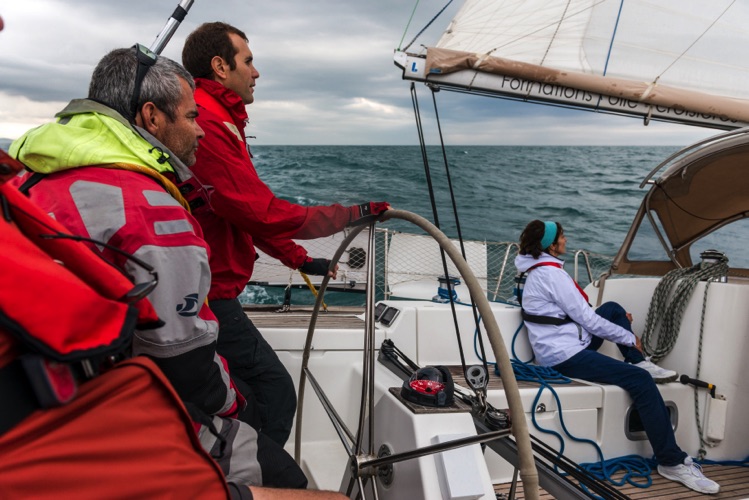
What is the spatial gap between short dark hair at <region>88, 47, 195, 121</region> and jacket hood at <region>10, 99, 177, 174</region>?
0.21 ft

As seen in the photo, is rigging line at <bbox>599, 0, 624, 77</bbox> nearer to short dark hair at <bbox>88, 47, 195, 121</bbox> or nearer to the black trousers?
the black trousers

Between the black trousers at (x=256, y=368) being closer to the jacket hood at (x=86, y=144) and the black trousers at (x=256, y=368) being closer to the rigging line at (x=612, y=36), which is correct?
the jacket hood at (x=86, y=144)

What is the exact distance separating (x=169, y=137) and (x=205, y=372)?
1.70ft

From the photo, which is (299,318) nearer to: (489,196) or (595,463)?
(595,463)

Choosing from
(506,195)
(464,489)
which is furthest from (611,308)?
(506,195)

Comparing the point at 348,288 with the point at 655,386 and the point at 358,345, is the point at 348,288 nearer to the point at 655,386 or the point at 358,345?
the point at 358,345

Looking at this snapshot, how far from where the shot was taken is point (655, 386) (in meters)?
2.79

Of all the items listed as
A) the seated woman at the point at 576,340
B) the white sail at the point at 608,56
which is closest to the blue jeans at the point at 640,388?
the seated woman at the point at 576,340

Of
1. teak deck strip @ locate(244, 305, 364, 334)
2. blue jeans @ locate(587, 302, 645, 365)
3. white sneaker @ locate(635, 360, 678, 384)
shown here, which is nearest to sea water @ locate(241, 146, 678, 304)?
teak deck strip @ locate(244, 305, 364, 334)

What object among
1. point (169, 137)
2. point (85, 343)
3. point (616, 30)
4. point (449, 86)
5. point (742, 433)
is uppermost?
point (616, 30)

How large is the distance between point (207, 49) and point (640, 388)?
2.39m

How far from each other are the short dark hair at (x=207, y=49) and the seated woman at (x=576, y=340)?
1.88 metres

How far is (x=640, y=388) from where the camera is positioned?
2.79 meters

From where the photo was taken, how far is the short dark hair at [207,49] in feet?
6.15
